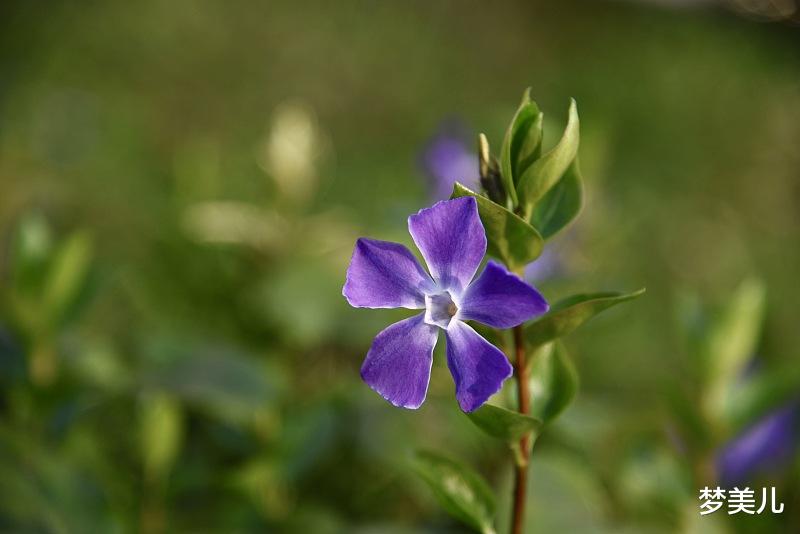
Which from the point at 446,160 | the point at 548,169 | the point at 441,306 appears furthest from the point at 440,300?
the point at 446,160

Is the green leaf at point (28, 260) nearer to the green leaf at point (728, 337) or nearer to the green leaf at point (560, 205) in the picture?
the green leaf at point (560, 205)

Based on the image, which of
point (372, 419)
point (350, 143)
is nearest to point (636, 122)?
point (350, 143)

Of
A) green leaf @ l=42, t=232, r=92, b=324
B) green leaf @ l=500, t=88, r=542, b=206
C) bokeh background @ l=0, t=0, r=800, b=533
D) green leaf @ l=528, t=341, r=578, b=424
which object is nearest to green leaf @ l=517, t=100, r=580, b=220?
green leaf @ l=500, t=88, r=542, b=206

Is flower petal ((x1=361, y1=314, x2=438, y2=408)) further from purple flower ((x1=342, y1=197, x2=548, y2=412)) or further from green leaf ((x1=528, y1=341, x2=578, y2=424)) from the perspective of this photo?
green leaf ((x1=528, y1=341, x2=578, y2=424))

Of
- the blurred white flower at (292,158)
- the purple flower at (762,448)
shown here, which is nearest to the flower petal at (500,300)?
the purple flower at (762,448)

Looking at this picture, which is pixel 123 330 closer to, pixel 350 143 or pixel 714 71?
pixel 350 143

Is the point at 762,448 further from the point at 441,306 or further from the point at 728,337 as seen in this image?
the point at 441,306
